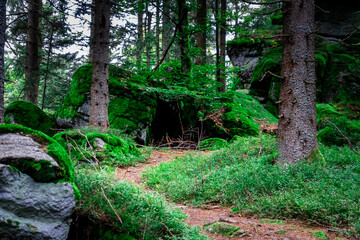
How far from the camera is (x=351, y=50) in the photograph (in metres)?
14.9

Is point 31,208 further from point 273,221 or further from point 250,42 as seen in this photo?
point 250,42

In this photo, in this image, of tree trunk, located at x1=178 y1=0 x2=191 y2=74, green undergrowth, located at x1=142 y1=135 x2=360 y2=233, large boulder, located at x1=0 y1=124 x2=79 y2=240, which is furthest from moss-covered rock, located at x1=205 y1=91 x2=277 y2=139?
large boulder, located at x1=0 y1=124 x2=79 y2=240

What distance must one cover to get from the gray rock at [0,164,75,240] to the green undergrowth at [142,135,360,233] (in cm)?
272

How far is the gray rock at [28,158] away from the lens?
226cm

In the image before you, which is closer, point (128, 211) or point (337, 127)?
point (128, 211)

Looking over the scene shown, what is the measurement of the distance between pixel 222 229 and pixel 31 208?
8.10ft

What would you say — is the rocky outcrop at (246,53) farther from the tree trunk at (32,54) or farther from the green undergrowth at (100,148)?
the tree trunk at (32,54)

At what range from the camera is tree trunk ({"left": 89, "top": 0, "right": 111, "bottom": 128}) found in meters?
7.88

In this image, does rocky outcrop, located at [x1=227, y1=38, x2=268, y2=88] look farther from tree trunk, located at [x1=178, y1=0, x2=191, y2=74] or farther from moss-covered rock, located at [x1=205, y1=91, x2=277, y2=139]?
tree trunk, located at [x1=178, y1=0, x2=191, y2=74]

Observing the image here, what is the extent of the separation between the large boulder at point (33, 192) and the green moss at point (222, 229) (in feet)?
6.50

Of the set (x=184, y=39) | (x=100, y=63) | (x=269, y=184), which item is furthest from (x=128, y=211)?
(x=184, y=39)

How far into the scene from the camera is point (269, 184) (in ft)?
14.7

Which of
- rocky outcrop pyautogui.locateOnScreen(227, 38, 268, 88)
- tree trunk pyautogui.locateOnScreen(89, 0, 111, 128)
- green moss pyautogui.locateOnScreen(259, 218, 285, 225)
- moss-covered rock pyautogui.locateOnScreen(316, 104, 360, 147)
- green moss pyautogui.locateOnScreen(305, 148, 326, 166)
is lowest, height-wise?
green moss pyautogui.locateOnScreen(259, 218, 285, 225)

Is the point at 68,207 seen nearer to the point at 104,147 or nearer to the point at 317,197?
the point at 317,197
